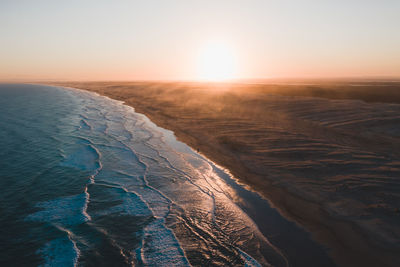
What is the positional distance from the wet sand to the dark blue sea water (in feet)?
3.77

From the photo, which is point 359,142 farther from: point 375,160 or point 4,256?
point 4,256

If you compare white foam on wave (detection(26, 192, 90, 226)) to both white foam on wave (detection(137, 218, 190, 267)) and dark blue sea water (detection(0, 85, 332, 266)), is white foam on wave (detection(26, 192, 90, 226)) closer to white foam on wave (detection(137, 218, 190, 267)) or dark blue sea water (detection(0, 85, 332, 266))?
dark blue sea water (detection(0, 85, 332, 266))

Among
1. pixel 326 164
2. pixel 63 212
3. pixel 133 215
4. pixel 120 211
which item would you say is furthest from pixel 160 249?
pixel 326 164

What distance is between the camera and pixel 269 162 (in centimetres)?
1462

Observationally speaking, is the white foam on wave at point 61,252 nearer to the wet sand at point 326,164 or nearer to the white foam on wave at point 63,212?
the white foam on wave at point 63,212

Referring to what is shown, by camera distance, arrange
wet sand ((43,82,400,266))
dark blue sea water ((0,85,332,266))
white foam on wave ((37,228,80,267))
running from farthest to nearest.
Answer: wet sand ((43,82,400,266))
dark blue sea water ((0,85,332,266))
white foam on wave ((37,228,80,267))

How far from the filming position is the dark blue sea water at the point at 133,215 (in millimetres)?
7387

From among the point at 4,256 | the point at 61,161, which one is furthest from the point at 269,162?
the point at 61,161

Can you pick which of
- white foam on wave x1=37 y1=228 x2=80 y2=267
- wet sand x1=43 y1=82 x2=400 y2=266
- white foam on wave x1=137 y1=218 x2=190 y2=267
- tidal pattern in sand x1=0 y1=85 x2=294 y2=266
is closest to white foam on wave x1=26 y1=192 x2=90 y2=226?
tidal pattern in sand x1=0 y1=85 x2=294 y2=266

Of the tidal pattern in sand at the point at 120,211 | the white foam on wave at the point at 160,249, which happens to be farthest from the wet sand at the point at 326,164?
the white foam on wave at the point at 160,249

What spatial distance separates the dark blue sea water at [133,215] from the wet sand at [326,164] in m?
1.15

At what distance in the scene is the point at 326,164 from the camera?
1340 cm

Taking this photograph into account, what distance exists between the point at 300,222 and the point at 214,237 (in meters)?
3.59

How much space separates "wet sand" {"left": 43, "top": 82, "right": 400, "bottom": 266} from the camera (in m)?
8.14
